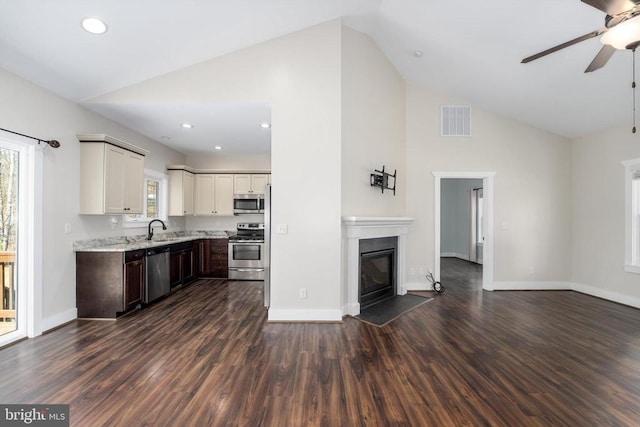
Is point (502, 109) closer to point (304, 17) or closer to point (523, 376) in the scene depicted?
point (304, 17)

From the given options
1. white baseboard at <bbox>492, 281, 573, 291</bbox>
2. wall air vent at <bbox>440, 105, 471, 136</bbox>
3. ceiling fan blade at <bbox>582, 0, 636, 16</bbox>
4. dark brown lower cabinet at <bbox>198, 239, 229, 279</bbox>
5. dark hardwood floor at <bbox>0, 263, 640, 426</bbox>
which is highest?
wall air vent at <bbox>440, 105, 471, 136</bbox>

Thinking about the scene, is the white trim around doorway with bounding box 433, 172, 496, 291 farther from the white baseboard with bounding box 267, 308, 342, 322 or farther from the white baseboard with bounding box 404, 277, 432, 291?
the white baseboard with bounding box 267, 308, 342, 322

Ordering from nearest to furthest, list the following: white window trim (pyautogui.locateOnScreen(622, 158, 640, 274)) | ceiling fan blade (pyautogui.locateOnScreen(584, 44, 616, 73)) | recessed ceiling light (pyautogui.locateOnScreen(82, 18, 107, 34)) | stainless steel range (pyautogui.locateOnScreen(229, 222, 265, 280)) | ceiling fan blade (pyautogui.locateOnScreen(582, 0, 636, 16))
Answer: ceiling fan blade (pyautogui.locateOnScreen(582, 0, 636, 16)) → ceiling fan blade (pyautogui.locateOnScreen(584, 44, 616, 73)) → recessed ceiling light (pyautogui.locateOnScreen(82, 18, 107, 34)) → white window trim (pyautogui.locateOnScreen(622, 158, 640, 274)) → stainless steel range (pyautogui.locateOnScreen(229, 222, 265, 280))

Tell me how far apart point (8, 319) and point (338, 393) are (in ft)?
12.1

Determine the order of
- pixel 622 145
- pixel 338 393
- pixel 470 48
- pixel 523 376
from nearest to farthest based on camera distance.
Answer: pixel 338 393 < pixel 523 376 < pixel 470 48 < pixel 622 145

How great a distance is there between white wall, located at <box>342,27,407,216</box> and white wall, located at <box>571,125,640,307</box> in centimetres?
306

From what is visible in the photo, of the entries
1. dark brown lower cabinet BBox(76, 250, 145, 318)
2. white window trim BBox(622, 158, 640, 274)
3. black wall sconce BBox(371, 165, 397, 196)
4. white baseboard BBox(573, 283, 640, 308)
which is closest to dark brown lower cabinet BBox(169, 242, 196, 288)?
dark brown lower cabinet BBox(76, 250, 145, 318)

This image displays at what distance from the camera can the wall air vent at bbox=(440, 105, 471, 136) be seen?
5016 millimetres

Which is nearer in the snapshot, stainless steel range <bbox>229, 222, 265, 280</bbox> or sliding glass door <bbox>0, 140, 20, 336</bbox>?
sliding glass door <bbox>0, 140, 20, 336</bbox>

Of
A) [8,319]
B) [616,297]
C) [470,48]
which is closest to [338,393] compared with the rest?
[8,319]

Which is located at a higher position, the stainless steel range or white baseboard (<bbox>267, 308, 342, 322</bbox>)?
the stainless steel range

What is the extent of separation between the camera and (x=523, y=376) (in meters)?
2.29

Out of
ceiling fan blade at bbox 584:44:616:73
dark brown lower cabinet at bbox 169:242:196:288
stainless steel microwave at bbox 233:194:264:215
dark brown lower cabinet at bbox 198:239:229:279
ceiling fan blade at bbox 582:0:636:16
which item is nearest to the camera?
ceiling fan blade at bbox 582:0:636:16

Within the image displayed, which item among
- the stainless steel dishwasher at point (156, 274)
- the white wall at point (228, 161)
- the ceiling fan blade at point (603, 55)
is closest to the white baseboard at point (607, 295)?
the ceiling fan blade at point (603, 55)
